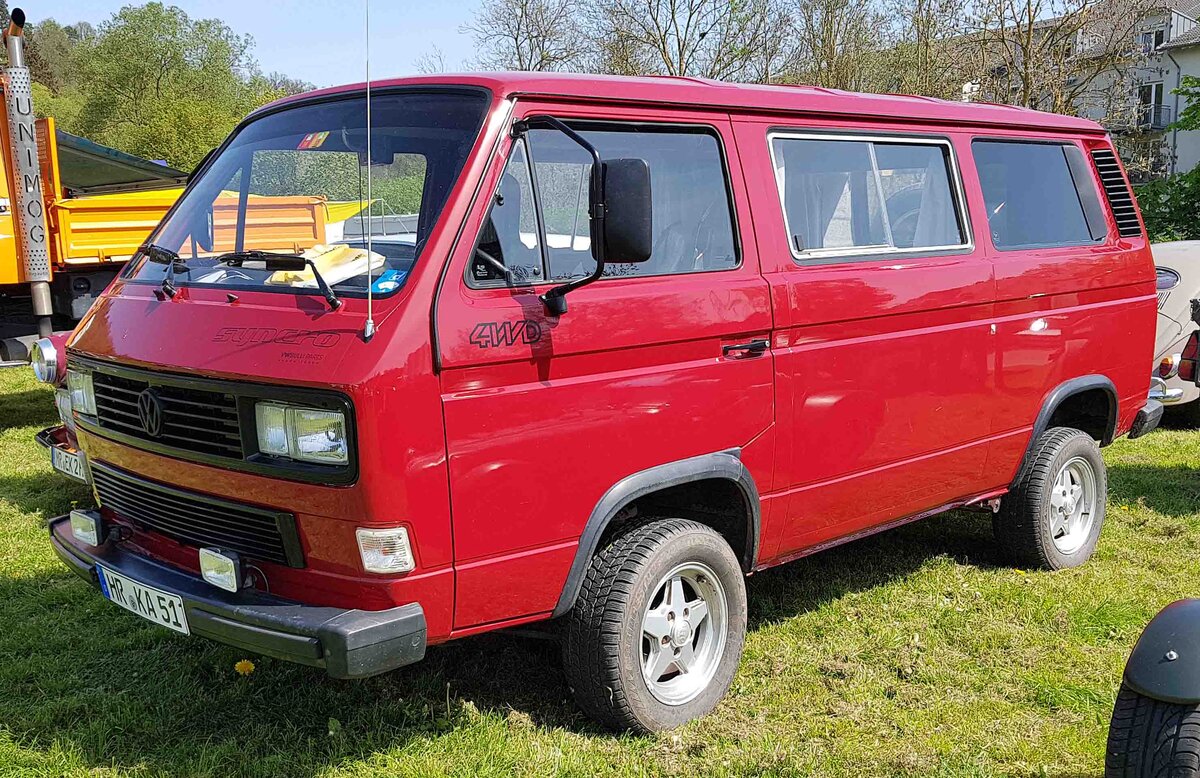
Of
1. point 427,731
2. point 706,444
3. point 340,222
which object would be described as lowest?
point 427,731

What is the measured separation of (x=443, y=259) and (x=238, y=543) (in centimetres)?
114

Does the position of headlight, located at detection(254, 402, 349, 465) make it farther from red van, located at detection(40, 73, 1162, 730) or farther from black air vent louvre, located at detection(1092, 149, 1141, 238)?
black air vent louvre, located at detection(1092, 149, 1141, 238)

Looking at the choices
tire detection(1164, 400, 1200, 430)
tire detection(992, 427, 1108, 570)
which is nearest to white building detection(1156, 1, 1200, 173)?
tire detection(1164, 400, 1200, 430)

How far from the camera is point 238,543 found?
133 inches

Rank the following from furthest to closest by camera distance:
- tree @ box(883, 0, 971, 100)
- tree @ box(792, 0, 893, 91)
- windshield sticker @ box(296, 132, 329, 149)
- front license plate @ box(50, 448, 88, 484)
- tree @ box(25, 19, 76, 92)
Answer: tree @ box(25, 19, 76, 92) → tree @ box(792, 0, 893, 91) → tree @ box(883, 0, 971, 100) → front license plate @ box(50, 448, 88, 484) → windshield sticker @ box(296, 132, 329, 149)

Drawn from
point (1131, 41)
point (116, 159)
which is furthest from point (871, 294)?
point (1131, 41)

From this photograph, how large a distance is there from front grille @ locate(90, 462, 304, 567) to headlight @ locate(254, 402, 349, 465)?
211 millimetres

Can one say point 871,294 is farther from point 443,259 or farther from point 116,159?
point 116,159

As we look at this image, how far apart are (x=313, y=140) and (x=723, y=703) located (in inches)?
105

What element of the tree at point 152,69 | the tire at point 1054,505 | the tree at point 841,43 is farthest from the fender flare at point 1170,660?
the tree at point 152,69

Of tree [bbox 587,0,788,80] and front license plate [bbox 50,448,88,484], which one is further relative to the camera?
tree [bbox 587,0,788,80]

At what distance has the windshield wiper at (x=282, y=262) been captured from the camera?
127 inches

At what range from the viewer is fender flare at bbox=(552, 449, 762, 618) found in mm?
3525

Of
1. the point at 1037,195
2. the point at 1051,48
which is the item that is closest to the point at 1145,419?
the point at 1037,195
